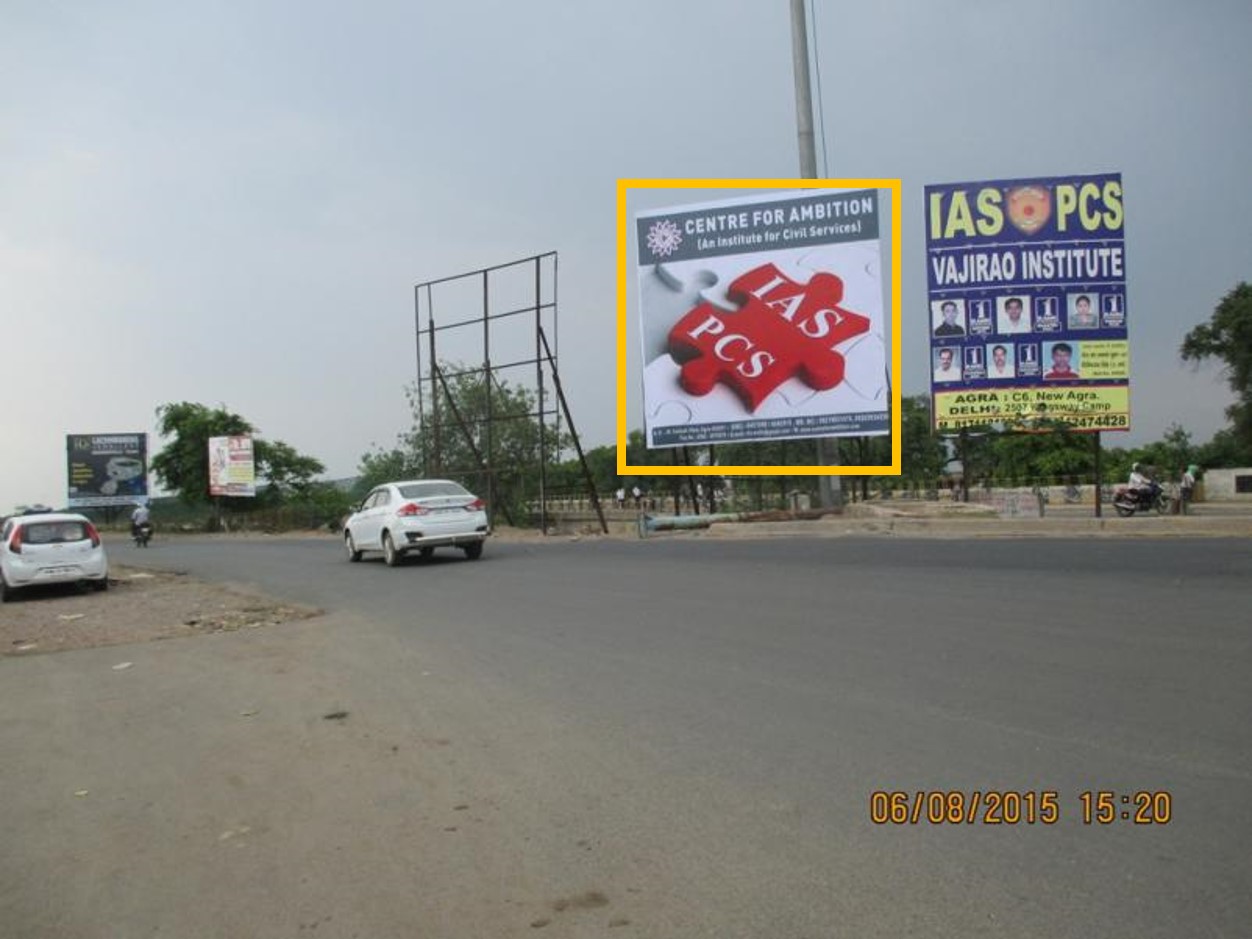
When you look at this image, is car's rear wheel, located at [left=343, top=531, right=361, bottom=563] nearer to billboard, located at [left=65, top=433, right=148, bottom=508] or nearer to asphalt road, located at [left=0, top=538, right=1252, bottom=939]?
asphalt road, located at [left=0, top=538, right=1252, bottom=939]

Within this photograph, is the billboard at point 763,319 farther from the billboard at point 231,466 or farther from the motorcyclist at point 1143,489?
the billboard at point 231,466

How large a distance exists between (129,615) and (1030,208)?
18618mm

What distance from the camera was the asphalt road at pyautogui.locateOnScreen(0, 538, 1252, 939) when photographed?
11.2 ft

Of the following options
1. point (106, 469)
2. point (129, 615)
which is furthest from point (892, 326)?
point (106, 469)

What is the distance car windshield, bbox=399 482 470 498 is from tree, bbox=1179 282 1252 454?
40.1 metres

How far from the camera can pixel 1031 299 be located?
20641mm

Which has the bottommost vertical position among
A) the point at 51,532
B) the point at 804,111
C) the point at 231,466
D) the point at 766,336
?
the point at 51,532

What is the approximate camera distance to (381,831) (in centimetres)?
419

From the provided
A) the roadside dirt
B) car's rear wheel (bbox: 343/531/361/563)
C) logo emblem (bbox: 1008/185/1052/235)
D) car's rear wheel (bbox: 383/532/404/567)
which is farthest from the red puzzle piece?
the roadside dirt

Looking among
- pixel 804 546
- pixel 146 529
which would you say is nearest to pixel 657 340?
pixel 804 546

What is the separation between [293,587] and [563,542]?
7.14 meters

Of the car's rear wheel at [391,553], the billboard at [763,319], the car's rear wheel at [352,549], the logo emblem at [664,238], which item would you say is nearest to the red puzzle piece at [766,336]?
the billboard at [763,319]

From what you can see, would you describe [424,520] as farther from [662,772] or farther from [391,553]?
[662,772]

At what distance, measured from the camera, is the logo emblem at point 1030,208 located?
67.9ft
